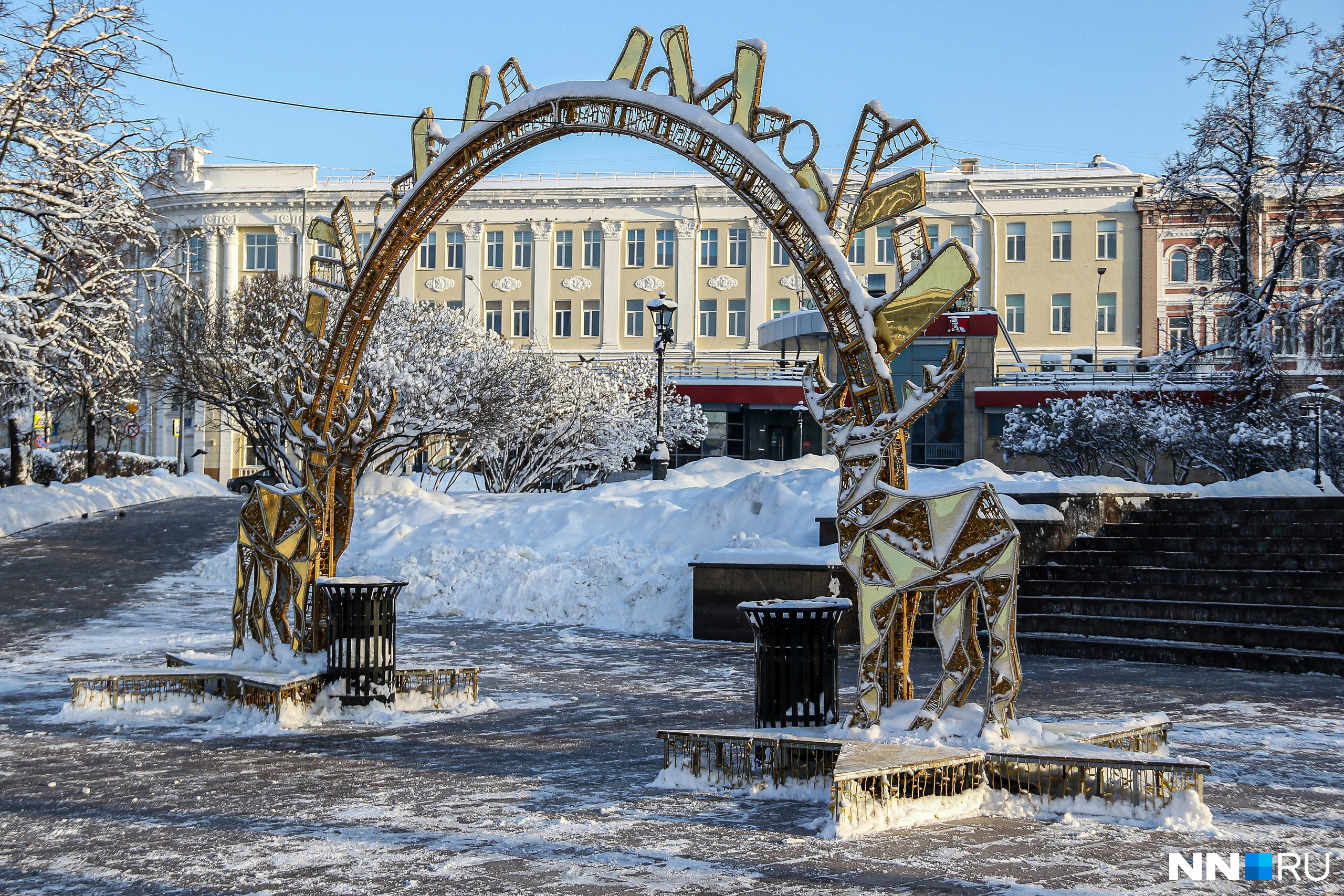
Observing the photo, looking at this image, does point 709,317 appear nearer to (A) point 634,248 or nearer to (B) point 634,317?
(B) point 634,317

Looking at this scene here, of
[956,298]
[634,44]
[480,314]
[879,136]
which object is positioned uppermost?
[480,314]

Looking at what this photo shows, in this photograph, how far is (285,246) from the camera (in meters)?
65.1

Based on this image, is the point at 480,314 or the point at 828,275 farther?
the point at 480,314

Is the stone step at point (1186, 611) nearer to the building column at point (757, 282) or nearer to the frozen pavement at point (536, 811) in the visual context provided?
the frozen pavement at point (536, 811)

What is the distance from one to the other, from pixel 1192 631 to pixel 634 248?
52.6 metres

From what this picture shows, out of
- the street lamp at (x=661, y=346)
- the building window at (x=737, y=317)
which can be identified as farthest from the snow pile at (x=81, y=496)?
the building window at (x=737, y=317)

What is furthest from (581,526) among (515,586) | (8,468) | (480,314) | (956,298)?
(480,314)

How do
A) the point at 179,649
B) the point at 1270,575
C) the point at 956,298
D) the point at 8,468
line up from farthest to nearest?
the point at 8,468 → the point at 1270,575 → the point at 179,649 → the point at 956,298

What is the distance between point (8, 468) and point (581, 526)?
3186cm

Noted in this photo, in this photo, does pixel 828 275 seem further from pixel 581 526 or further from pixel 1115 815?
pixel 581 526

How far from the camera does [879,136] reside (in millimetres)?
7344

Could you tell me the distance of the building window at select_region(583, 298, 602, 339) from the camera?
65.1 m

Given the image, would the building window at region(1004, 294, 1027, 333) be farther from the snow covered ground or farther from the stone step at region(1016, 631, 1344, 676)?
the stone step at region(1016, 631, 1344, 676)

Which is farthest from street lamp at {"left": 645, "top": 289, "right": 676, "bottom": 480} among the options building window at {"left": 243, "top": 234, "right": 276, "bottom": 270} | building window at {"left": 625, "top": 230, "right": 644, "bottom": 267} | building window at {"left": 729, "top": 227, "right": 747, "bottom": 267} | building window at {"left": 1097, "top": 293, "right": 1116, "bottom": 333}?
building window at {"left": 243, "top": 234, "right": 276, "bottom": 270}
